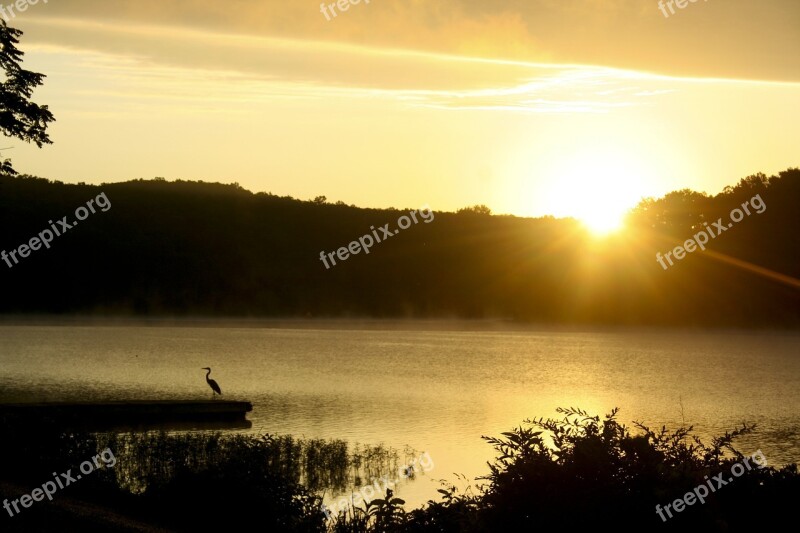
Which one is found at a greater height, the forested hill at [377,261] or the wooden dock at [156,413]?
the forested hill at [377,261]

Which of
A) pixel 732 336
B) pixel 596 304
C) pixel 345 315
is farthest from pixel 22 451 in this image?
pixel 345 315

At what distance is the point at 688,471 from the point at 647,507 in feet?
1.60

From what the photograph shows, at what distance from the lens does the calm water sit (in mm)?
28312

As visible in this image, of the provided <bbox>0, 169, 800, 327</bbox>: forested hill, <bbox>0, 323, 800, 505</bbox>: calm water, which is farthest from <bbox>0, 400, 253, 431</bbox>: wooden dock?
<bbox>0, 169, 800, 327</bbox>: forested hill

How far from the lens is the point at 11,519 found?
1001 cm

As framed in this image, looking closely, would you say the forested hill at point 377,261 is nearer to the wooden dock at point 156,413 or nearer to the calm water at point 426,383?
the calm water at point 426,383

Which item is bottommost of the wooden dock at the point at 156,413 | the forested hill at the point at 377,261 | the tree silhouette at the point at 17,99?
the wooden dock at the point at 156,413

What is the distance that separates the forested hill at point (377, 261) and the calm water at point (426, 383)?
22824 millimetres

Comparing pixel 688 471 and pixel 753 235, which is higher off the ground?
pixel 753 235

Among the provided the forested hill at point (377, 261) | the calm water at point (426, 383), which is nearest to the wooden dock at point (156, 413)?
the calm water at point (426, 383)

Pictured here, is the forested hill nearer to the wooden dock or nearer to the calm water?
the calm water

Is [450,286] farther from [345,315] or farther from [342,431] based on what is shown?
[342,431]

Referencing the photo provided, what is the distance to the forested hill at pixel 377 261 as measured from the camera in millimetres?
100375

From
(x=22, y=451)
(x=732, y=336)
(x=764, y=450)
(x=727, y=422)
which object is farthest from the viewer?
A: (x=732, y=336)
